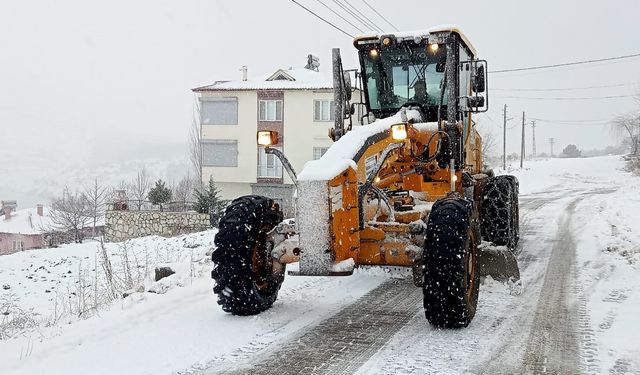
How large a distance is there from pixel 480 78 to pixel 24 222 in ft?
195

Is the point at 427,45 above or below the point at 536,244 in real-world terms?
above

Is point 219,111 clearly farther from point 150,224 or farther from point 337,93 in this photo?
point 337,93

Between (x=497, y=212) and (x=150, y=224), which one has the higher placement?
(x=497, y=212)

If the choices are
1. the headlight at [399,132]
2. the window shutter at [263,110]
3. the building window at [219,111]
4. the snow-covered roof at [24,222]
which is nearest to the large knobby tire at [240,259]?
the headlight at [399,132]

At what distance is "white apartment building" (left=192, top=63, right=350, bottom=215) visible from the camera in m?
40.9

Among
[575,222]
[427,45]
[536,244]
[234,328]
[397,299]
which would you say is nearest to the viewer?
[234,328]

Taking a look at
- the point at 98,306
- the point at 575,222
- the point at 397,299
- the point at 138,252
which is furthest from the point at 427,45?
the point at 138,252

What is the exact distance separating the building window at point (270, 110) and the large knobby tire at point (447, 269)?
1431 inches

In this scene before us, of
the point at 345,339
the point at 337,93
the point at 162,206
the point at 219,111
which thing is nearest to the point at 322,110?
the point at 219,111

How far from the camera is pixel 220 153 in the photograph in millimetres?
43469

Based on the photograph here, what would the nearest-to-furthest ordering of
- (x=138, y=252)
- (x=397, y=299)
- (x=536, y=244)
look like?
(x=397, y=299) < (x=536, y=244) < (x=138, y=252)

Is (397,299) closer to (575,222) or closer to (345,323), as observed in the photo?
(345,323)

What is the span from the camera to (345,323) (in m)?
6.16

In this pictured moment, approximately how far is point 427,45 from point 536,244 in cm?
539
